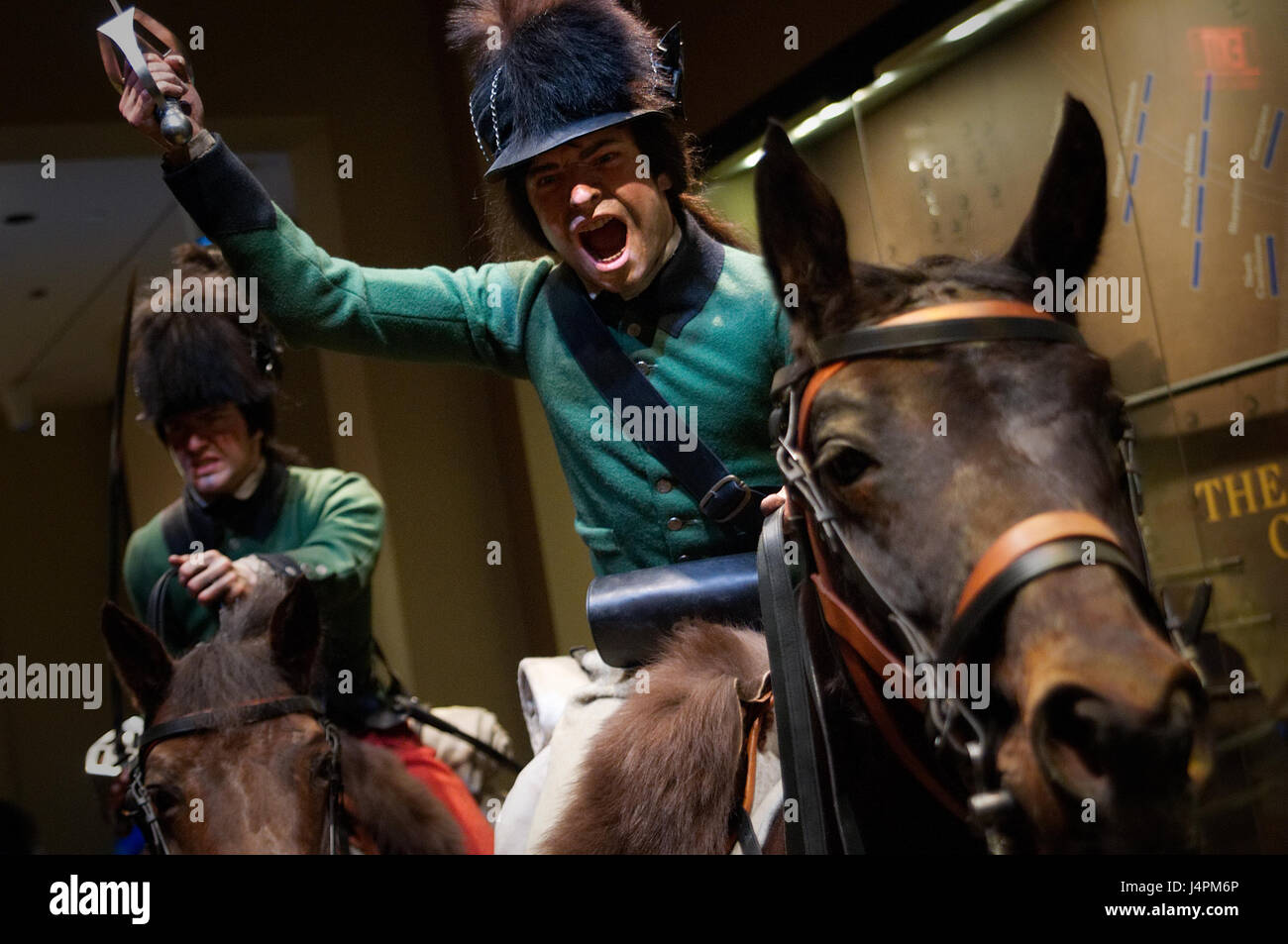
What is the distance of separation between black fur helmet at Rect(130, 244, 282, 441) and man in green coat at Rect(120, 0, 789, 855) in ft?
1.46

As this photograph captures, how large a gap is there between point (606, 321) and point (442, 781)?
0.86 m

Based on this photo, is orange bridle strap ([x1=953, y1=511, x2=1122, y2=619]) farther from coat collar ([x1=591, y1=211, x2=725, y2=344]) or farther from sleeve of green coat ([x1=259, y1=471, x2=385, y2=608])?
sleeve of green coat ([x1=259, y1=471, x2=385, y2=608])

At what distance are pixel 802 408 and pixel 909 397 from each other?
0.12 m

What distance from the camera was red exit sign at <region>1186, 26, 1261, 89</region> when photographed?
66.6 inches

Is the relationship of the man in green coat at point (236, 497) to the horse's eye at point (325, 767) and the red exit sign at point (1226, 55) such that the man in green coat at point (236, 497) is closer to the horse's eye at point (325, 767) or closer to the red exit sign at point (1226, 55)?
the horse's eye at point (325, 767)

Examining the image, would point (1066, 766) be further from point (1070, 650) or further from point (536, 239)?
point (536, 239)

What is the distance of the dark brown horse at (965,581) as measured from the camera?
84cm

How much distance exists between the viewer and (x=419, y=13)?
1831 mm

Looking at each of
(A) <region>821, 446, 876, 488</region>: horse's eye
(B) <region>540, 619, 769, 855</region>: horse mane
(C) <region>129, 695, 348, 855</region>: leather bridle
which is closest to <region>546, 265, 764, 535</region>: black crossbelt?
(B) <region>540, 619, 769, 855</region>: horse mane

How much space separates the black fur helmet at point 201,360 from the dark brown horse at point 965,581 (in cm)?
97

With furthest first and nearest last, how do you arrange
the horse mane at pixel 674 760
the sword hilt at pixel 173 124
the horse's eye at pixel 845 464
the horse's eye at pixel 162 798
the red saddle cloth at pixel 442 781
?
the red saddle cloth at pixel 442 781, the horse's eye at pixel 162 798, the sword hilt at pixel 173 124, the horse mane at pixel 674 760, the horse's eye at pixel 845 464

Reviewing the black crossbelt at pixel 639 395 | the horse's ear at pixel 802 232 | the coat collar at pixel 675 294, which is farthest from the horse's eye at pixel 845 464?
the coat collar at pixel 675 294

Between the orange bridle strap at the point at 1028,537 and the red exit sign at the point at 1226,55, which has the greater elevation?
the red exit sign at the point at 1226,55
